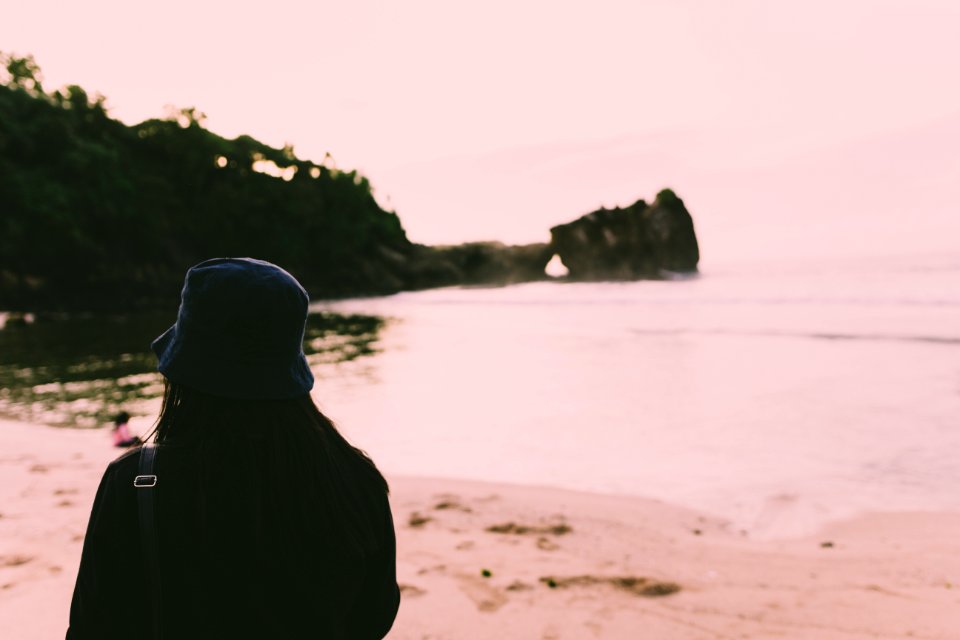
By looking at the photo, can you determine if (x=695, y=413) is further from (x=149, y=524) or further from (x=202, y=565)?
(x=149, y=524)

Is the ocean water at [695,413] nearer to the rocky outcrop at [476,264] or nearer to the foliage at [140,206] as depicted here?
the foliage at [140,206]

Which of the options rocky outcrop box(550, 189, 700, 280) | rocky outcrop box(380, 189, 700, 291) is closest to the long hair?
rocky outcrop box(380, 189, 700, 291)

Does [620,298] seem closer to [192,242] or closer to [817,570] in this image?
[817,570]

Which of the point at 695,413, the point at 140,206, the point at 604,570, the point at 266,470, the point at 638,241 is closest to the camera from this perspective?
the point at 266,470

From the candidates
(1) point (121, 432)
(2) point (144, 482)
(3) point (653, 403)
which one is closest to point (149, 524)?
(2) point (144, 482)

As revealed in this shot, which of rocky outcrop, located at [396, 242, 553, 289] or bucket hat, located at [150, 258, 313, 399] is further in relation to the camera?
rocky outcrop, located at [396, 242, 553, 289]

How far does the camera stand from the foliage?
4466 cm

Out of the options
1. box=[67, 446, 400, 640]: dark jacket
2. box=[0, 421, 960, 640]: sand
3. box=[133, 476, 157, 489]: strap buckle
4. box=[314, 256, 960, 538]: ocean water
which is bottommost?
box=[314, 256, 960, 538]: ocean water

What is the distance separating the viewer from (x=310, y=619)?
4.98 ft

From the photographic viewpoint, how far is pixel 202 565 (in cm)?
138

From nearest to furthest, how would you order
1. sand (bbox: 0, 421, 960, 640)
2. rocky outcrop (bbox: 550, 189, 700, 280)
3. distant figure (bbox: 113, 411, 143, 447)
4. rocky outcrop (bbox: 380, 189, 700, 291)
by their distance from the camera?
sand (bbox: 0, 421, 960, 640), distant figure (bbox: 113, 411, 143, 447), rocky outcrop (bbox: 380, 189, 700, 291), rocky outcrop (bbox: 550, 189, 700, 280)

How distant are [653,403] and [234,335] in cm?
1009

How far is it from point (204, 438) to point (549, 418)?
344 inches

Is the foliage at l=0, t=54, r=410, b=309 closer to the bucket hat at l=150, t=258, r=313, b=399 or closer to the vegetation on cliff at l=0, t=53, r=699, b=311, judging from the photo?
the vegetation on cliff at l=0, t=53, r=699, b=311
